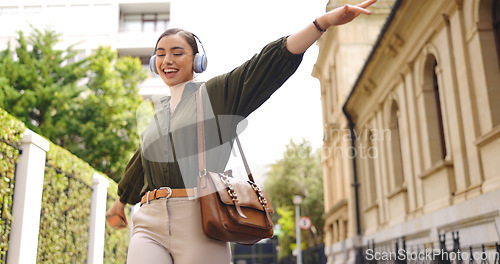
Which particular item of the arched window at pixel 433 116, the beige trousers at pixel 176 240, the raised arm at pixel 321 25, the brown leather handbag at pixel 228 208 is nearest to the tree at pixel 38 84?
the arched window at pixel 433 116

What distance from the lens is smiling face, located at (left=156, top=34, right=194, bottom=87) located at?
2551 mm

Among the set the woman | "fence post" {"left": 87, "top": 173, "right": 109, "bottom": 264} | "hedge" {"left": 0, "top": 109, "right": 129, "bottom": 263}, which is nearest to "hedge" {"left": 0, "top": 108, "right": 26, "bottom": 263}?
"hedge" {"left": 0, "top": 109, "right": 129, "bottom": 263}

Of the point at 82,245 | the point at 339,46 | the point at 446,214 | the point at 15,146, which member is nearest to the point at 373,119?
the point at 339,46

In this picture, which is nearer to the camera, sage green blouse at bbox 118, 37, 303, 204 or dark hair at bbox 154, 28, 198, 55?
sage green blouse at bbox 118, 37, 303, 204

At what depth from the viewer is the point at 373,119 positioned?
736 inches

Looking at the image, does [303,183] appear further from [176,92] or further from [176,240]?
[176,240]

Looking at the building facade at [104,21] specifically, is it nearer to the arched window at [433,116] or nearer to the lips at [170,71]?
the arched window at [433,116]

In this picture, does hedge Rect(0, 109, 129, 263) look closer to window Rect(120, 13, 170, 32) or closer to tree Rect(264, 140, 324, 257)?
window Rect(120, 13, 170, 32)

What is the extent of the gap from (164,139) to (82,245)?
253 inches

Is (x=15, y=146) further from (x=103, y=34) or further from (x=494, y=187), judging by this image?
(x=103, y=34)

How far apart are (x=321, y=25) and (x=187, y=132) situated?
0.80 m

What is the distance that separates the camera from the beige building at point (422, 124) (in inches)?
354

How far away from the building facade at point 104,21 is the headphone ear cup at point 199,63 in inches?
1234

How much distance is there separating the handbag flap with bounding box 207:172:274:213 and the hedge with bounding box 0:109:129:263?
416cm
